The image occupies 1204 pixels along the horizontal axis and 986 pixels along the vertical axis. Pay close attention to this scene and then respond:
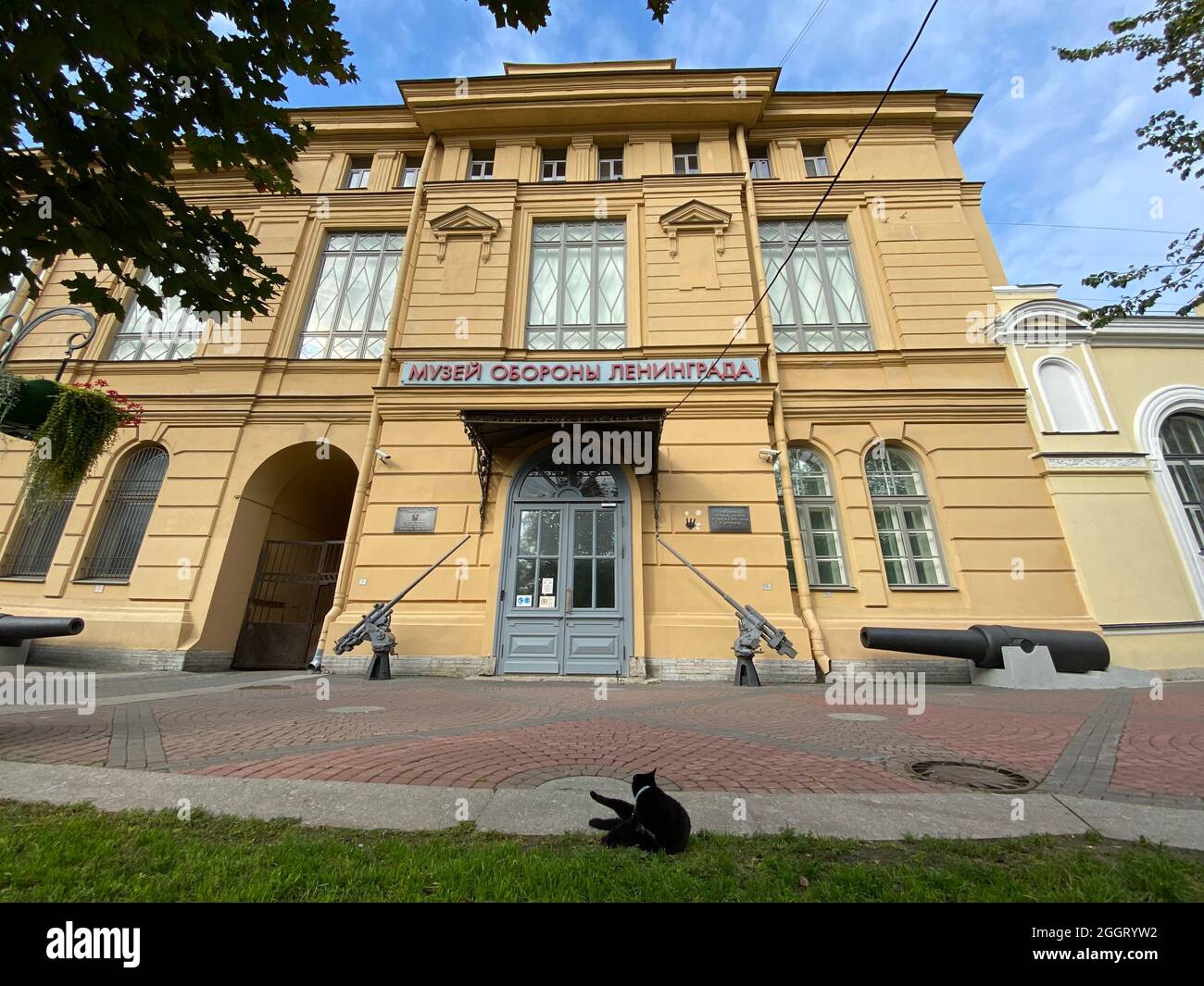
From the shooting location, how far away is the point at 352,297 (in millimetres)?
12250

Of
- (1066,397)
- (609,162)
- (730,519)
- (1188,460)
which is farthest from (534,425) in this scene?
(1188,460)

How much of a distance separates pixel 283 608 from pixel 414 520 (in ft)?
15.8

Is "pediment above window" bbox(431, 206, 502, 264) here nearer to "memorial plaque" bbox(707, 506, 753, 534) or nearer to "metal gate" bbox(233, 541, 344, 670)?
"metal gate" bbox(233, 541, 344, 670)

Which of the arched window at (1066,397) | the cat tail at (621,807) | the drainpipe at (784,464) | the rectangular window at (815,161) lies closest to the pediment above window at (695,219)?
the drainpipe at (784,464)

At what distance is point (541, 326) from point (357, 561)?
20.8 ft

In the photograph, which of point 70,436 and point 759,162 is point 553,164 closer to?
point 759,162

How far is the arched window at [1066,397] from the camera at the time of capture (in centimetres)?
1028

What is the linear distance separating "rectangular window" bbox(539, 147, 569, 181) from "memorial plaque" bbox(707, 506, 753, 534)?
1023 cm

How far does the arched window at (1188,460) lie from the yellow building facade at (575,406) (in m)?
2.88

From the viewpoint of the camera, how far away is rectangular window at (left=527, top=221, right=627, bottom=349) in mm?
11188

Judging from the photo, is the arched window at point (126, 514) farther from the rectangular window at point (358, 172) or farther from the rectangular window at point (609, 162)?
the rectangular window at point (609, 162)
